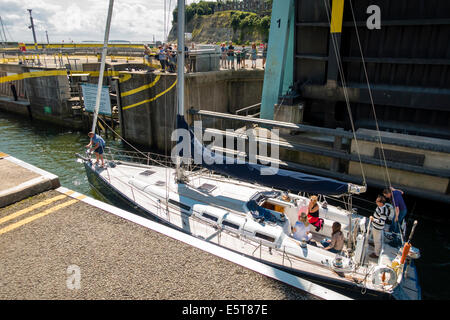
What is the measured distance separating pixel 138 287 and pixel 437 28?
12208mm

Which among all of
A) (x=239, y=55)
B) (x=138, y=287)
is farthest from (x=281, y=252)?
(x=239, y=55)

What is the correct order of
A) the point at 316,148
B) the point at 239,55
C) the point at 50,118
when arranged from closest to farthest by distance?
the point at 316,148, the point at 239,55, the point at 50,118

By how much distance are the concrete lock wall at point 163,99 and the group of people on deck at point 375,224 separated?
350 inches

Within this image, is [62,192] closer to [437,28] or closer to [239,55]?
[437,28]

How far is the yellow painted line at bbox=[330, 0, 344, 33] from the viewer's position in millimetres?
11312

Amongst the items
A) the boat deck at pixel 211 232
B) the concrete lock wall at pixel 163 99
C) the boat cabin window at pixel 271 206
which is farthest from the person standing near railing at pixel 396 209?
the concrete lock wall at pixel 163 99

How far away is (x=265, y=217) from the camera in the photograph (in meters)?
8.34

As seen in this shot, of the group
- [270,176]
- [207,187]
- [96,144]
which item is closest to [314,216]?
[270,176]

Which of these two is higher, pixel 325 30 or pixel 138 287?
pixel 325 30

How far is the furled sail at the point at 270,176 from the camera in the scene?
765 cm

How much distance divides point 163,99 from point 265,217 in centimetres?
979

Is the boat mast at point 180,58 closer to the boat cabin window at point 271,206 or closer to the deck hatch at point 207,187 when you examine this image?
the deck hatch at point 207,187
